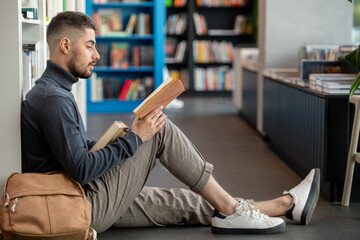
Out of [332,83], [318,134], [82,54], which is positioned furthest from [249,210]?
[332,83]

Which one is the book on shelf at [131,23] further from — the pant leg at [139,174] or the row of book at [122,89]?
the pant leg at [139,174]

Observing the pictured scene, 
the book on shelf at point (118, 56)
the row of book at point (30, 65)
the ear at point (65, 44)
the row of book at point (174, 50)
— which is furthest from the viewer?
the row of book at point (174, 50)

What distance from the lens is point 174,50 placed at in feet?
33.3

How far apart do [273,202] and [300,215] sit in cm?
14

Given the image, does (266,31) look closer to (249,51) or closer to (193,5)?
(249,51)

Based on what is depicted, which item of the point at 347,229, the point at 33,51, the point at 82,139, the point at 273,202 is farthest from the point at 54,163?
the point at 347,229

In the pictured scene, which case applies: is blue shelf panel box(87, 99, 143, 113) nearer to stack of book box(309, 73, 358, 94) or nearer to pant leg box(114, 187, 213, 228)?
stack of book box(309, 73, 358, 94)

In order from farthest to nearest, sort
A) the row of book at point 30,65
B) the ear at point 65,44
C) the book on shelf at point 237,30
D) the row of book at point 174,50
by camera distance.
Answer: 1. the book on shelf at point 237,30
2. the row of book at point 174,50
3. the row of book at point 30,65
4. the ear at point 65,44

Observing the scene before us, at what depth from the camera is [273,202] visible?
3.11 meters

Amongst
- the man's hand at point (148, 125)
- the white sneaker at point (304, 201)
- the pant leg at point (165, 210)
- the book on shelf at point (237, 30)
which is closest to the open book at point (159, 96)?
the man's hand at point (148, 125)

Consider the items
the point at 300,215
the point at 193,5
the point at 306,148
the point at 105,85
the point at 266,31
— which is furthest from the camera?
the point at 193,5

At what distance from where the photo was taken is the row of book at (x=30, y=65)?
3.02 meters

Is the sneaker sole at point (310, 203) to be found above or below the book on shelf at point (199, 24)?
below

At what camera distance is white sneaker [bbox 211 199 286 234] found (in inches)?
115
